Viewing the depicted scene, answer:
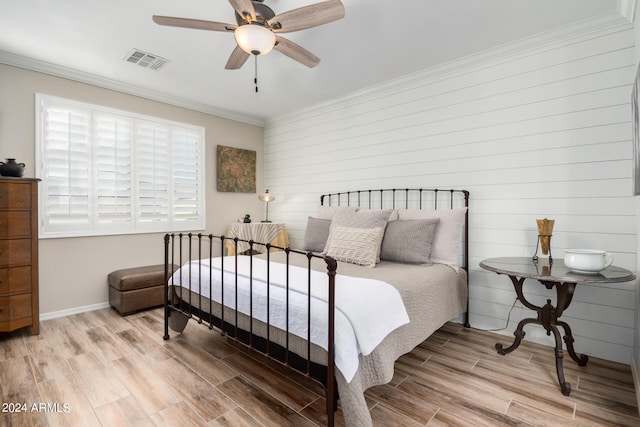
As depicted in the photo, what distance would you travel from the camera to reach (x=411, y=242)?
2754 mm

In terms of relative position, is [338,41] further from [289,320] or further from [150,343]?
[150,343]

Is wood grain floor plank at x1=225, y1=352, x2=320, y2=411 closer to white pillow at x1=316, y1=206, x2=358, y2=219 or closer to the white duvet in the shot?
the white duvet

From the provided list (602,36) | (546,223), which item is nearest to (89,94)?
(546,223)

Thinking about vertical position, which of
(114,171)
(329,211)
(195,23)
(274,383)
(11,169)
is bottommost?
(274,383)

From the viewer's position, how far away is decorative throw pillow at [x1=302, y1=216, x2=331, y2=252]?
11.2ft

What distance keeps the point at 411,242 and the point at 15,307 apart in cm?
357

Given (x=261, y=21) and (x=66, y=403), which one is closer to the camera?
(x=66, y=403)

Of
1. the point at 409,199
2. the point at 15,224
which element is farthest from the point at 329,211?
the point at 15,224

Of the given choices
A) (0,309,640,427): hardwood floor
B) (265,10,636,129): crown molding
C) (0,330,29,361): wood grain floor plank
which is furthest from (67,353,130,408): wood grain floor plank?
(265,10,636,129): crown molding

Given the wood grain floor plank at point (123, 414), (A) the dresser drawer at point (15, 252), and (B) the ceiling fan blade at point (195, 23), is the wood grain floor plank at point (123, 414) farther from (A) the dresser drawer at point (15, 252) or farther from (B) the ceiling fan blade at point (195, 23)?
(B) the ceiling fan blade at point (195, 23)

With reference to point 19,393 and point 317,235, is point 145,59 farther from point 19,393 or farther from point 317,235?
point 19,393

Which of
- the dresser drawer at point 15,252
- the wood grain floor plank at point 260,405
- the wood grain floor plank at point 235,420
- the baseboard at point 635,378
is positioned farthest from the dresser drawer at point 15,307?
the baseboard at point 635,378

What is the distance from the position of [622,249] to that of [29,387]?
427 centimetres

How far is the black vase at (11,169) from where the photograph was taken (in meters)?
2.73
